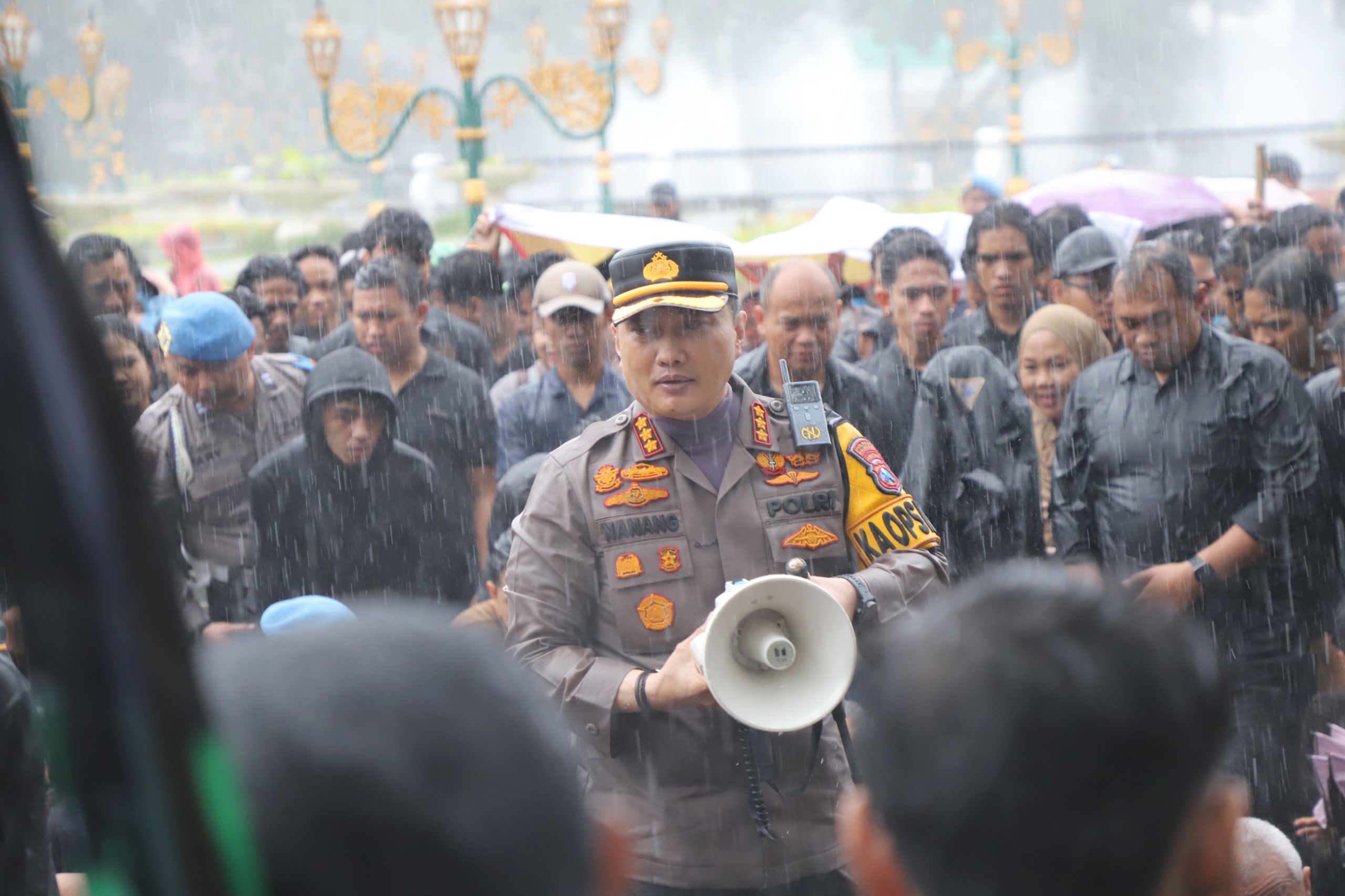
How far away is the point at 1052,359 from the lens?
5.58 meters

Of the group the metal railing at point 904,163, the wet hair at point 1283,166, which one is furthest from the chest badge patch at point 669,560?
the metal railing at point 904,163

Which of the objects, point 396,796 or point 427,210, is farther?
point 427,210

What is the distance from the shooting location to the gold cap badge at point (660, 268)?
2.95 meters

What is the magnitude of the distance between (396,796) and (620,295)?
2171 millimetres

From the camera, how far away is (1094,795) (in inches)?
45.9

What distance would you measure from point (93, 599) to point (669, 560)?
2272mm

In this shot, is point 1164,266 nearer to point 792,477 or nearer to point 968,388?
point 968,388

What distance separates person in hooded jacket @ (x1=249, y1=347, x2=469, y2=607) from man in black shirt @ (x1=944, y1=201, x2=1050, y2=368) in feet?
9.97

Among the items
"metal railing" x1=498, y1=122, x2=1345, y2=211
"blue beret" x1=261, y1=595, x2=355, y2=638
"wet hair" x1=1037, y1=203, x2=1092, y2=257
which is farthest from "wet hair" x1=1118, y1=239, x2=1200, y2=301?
"metal railing" x1=498, y1=122, x2=1345, y2=211

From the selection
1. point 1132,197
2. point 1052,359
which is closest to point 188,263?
point 1132,197

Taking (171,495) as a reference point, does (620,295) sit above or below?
above

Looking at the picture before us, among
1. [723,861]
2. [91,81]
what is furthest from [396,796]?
[91,81]

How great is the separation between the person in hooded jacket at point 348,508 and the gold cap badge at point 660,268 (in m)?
1.82

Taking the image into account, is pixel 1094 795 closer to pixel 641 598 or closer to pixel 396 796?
pixel 396 796
